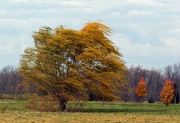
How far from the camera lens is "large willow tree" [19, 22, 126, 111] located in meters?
42.0

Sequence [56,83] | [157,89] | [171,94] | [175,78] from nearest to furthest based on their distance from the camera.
Result: [56,83], [171,94], [157,89], [175,78]

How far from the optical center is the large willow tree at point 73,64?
42.0 m

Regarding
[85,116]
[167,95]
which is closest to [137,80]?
[167,95]

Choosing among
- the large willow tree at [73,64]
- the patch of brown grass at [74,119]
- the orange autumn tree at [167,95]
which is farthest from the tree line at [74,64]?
the orange autumn tree at [167,95]

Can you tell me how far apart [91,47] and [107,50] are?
180 cm

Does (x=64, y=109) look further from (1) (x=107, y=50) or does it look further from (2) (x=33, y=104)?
(1) (x=107, y=50)

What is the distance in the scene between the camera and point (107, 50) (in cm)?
4375

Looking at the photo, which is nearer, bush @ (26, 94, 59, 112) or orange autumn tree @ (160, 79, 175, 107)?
bush @ (26, 94, 59, 112)

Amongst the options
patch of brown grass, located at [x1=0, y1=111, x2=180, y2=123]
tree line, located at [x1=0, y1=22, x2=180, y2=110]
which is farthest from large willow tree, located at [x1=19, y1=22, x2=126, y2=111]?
patch of brown grass, located at [x1=0, y1=111, x2=180, y2=123]

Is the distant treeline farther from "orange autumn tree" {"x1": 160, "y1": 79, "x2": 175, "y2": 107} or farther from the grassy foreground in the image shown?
the grassy foreground

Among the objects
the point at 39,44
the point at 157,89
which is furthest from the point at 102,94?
the point at 157,89

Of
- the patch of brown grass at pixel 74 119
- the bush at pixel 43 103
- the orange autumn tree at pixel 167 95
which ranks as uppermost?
the orange autumn tree at pixel 167 95

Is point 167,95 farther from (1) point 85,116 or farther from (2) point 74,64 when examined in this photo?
(1) point 85,116

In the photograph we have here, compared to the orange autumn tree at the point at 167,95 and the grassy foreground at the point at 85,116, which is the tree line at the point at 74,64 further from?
the orange autumn tree at the point at 167,95
